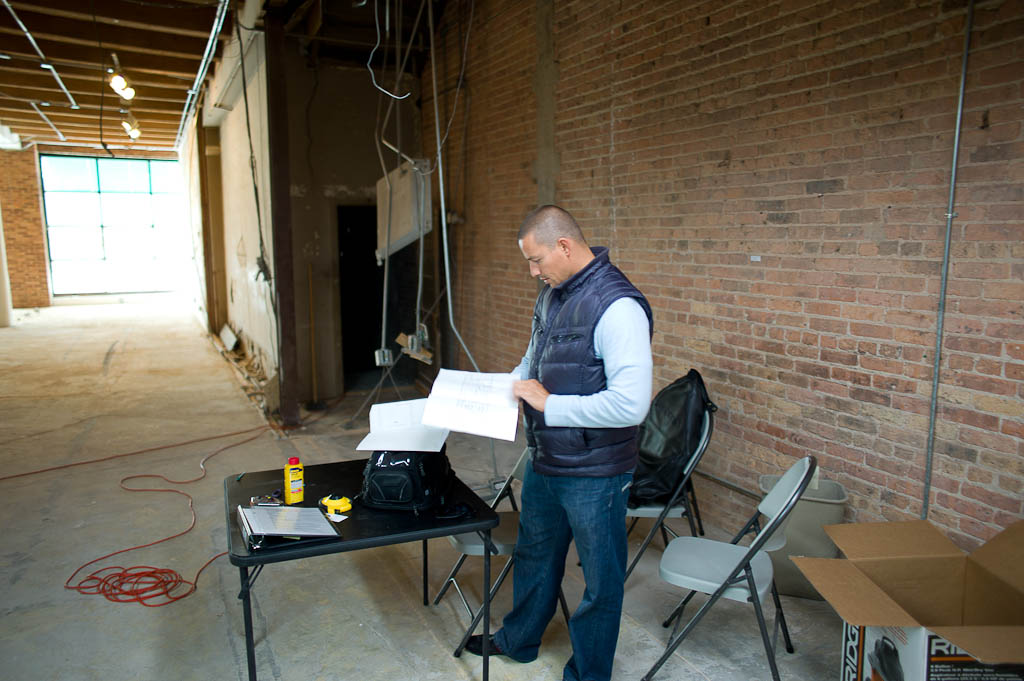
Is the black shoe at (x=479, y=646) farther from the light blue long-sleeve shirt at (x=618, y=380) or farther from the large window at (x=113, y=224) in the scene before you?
the large window at (x=113, y=224)

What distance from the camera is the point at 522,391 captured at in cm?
220

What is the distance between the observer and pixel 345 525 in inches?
89.0

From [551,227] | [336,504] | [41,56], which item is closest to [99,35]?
[41,56]

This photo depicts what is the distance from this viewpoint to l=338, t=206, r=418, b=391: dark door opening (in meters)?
7.62

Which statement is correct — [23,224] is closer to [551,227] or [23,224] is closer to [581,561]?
[551,227]

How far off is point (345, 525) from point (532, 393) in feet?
2.47

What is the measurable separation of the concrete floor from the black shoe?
49 mm

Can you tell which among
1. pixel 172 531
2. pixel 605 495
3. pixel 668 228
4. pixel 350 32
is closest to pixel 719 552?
pixel 605 495

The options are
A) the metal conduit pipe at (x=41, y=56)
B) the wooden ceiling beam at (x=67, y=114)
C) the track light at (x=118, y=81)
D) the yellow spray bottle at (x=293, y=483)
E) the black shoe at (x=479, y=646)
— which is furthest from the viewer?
the wooden ceiling beam at (x=67, y=114)

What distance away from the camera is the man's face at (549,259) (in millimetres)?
2217

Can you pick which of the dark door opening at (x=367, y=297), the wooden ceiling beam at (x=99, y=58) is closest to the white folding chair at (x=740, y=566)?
the dark door opening at (x=367, y=297)

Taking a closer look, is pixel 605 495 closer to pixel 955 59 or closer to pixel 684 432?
pixel 684 432

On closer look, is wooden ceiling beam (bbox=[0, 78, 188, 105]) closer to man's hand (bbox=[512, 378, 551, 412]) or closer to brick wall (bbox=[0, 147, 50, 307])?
brick wall (bbox=[0, 147, 50, 307])

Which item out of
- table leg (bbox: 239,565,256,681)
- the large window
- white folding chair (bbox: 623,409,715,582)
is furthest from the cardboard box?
the large window
